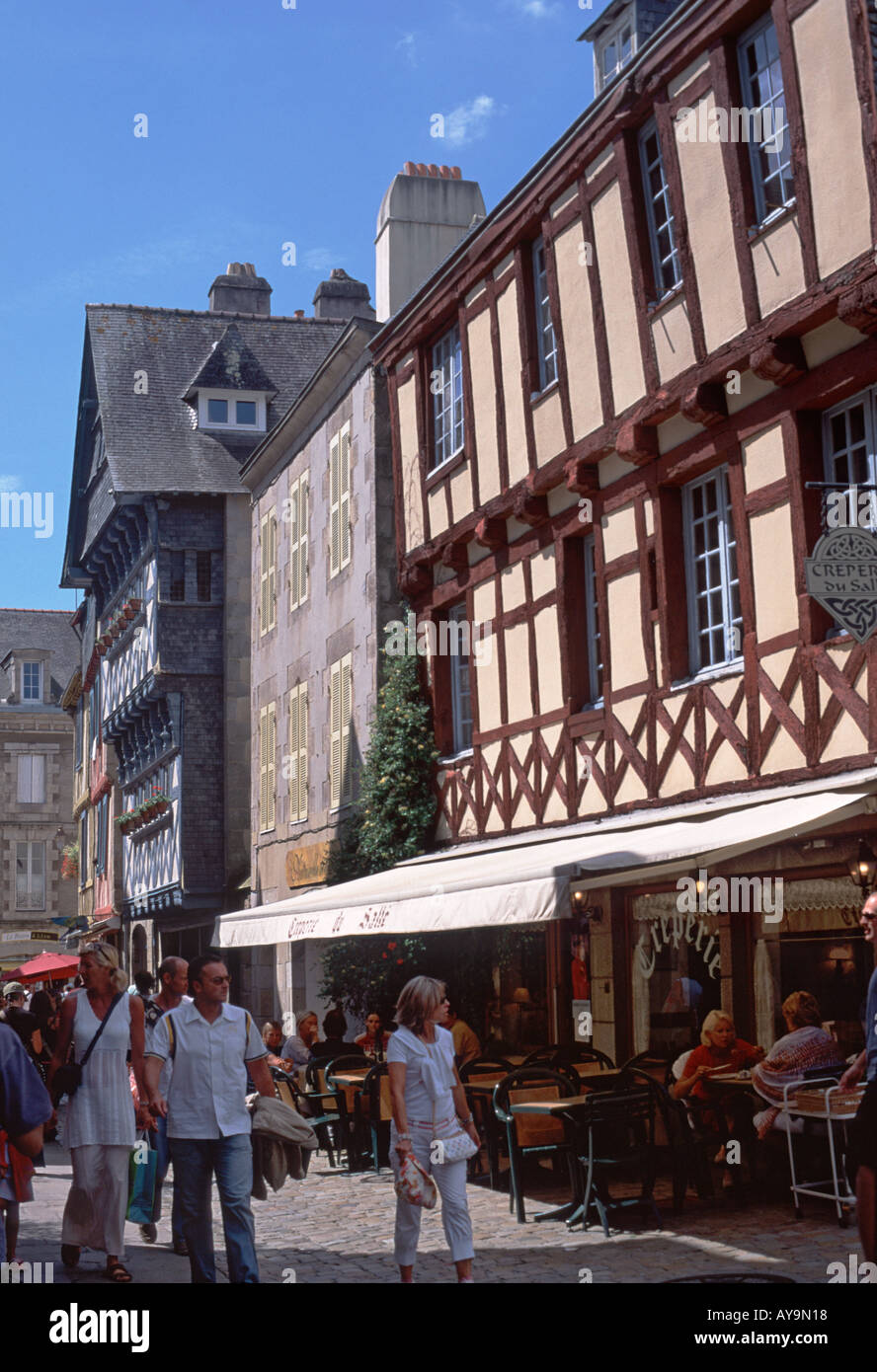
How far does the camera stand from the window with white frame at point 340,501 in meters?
20.4

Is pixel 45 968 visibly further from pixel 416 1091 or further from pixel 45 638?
pixel 45 638

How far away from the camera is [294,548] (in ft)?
76.8

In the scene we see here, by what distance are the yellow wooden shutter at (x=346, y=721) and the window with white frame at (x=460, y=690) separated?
3164mm

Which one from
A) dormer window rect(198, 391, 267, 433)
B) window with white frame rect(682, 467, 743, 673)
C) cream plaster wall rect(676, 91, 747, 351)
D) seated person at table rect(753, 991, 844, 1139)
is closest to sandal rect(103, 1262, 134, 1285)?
seated person at table rect(753, 991, 844, 1139)

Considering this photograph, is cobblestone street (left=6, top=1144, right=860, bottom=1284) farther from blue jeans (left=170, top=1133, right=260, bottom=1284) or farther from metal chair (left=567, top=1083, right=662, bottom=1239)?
blue jeans (left=170, top=1133, right=260, bottom=1284)

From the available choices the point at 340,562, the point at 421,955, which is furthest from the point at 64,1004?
the point at 340,562

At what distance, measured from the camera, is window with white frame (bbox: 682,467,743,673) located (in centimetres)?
1184

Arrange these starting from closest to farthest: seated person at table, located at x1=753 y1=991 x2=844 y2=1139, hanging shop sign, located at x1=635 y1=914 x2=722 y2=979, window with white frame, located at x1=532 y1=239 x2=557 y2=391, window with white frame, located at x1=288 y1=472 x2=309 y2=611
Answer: seated person at table, located at x1=753 y1=991 x2=844 y2=1139
hanging shop sign, located at x1=635 y1=914 x2=722 y2=979
window with white frame, located at x1=532 y1=239 x2=557 y2=391
window with white frame, located at x1=288 y1=472 x2=309 y2=611

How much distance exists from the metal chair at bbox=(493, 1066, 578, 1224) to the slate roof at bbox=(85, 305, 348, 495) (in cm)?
2053

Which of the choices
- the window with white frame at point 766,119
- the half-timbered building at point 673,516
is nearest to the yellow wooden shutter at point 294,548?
the half-timbered building at point 673,516

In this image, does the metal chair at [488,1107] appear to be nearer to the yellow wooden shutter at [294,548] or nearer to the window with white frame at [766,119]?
the window with white frame at [766,119]

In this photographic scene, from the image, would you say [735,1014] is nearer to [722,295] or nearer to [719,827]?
[719,827]

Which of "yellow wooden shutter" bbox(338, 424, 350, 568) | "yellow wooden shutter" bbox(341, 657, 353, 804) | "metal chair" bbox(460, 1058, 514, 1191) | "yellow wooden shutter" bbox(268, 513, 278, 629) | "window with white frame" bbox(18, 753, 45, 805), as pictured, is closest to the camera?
"metal chair" bbox(460, 1058, 514, 1191)

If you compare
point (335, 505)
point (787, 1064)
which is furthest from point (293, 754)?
point (787, 1064)
